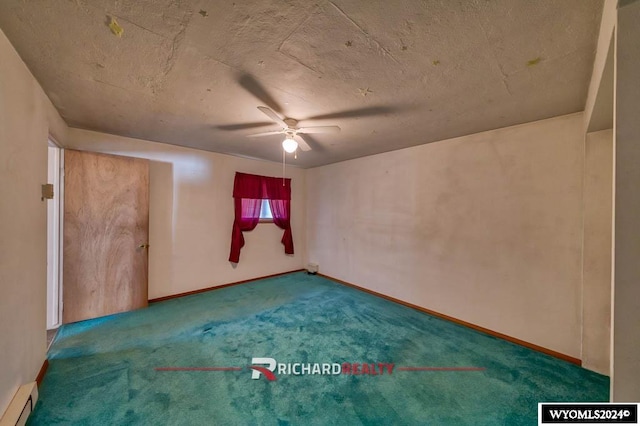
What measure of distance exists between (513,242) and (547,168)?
2.60 ft

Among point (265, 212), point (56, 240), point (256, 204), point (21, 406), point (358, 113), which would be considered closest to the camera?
point (21, 406)

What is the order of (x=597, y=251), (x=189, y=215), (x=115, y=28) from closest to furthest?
(x=115, y=28) → (x=597, y=251) → (x=189, y=215)

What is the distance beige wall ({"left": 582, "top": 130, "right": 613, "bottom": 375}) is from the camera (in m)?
1.88

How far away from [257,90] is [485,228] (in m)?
2.78

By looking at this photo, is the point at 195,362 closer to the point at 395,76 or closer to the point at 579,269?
the point at 395,76

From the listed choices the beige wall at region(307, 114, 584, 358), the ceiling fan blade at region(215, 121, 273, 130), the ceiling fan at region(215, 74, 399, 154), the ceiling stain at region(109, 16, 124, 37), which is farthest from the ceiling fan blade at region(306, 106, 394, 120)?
the ceiling stain at region(109, 16, 124, 37)

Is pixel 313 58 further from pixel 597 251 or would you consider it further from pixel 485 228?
pixel 597 251

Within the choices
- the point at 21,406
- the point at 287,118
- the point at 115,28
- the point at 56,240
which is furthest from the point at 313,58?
the point at 56,240

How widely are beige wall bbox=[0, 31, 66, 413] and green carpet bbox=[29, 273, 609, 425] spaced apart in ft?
1.18

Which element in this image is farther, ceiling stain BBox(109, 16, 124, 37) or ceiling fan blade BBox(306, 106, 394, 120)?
ceiling fan blade BBox(306, 106, 394, 120)

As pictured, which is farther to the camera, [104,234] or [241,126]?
[104,234]

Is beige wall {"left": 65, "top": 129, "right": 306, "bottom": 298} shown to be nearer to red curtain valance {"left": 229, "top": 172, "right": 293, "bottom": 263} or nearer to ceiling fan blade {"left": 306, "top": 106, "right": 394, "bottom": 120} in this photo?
red curtain valance {"left": 229, "top": 172, "right": 293, "bottom": 263}

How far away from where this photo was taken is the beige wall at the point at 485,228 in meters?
2.13

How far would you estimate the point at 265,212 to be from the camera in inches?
177
